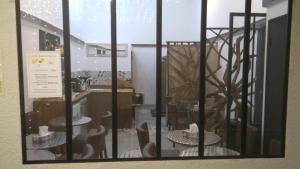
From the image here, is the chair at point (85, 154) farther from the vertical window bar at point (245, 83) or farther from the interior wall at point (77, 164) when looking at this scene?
the vertical window bar at point (245, 83)

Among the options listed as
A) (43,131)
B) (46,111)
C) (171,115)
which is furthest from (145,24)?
(43,131)

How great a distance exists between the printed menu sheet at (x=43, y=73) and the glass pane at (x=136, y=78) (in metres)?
0.58

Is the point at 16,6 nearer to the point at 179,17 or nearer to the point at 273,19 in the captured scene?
the point at 273,19

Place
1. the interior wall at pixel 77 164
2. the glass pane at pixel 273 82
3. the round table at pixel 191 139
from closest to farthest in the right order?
1. the interior wall at pixel 77 164
2. the glass pane at pixel 273 82
3. the round table at pixel 191 139

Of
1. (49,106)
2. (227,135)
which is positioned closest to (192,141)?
(227,135)

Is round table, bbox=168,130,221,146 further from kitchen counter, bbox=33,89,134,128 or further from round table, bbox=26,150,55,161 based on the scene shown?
round table, bbox=26,150,55,161

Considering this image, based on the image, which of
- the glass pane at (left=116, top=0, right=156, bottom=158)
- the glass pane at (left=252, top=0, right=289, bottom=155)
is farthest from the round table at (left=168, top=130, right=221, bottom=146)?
the glass pane at (left=252, top=0, right=289, bottom=155)

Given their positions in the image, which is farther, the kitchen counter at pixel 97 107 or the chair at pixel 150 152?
Answer: the kitchen counter at pixel 97 107

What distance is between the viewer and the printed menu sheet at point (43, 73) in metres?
1.62

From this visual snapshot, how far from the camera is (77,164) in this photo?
1.71m

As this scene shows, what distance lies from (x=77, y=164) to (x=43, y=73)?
26.5 inches

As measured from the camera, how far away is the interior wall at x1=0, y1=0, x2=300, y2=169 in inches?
62.4

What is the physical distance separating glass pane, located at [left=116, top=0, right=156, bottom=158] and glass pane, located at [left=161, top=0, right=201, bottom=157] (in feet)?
0.82

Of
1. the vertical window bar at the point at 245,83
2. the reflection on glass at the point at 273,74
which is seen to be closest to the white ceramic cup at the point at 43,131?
the vertical window bar at the point at 245,83
